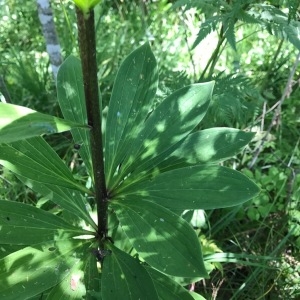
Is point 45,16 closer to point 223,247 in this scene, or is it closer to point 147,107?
point 147,107

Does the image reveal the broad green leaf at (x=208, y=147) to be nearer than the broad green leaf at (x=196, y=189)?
No

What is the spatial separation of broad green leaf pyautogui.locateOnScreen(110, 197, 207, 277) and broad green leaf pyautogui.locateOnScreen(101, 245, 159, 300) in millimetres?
87

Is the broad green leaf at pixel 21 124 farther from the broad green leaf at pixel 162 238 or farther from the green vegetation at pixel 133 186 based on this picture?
the broad green leaf at pixel 162 238

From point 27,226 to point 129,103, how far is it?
1.35 ft

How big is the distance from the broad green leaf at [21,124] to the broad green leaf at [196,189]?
1.23ft

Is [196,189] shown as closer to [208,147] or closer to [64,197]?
[208,147]

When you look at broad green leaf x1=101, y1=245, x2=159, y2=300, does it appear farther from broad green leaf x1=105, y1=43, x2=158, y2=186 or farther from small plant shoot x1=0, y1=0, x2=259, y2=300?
broad green leaf x1=105, y1=43, x2=158, y2=186

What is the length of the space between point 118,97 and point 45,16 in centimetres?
100

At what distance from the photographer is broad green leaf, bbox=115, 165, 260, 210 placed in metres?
1.01

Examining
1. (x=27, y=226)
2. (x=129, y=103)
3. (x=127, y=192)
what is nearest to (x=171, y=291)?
(x=127, y=192)

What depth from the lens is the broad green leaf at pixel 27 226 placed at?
1.06 m

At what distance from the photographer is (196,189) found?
104 cm

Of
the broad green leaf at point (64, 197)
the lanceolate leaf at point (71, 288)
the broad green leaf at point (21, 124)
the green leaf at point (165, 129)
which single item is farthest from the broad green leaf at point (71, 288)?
the broad green leaf at point (21, 124)


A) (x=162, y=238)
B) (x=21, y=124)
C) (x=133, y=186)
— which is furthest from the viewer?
(x=133, y=186)
